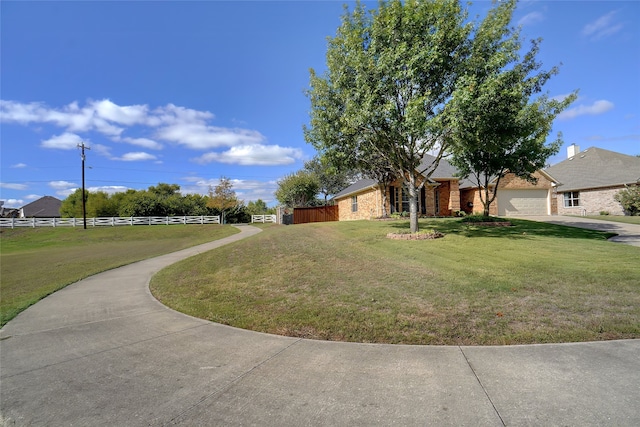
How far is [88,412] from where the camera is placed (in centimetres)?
276

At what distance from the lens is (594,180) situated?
2698cm

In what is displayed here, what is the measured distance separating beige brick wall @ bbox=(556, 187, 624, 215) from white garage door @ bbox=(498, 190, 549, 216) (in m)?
3.89

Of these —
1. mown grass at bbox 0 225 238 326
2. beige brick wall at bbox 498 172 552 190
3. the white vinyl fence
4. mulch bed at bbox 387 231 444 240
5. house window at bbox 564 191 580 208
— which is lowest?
mown grass at bbox 0 225 238 326

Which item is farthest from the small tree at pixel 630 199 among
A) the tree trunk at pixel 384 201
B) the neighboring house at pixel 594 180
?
the tree trunk at pixel 384 201

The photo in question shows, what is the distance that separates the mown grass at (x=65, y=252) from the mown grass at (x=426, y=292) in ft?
10.5

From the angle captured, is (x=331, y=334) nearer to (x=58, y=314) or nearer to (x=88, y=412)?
(x=88, y=412)

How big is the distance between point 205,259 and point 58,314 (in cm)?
565

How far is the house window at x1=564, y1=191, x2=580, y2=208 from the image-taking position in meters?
28.1

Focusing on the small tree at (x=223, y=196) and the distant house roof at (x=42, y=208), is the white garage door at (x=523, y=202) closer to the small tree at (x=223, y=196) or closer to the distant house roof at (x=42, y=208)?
the small tree at (x=223, y=196)

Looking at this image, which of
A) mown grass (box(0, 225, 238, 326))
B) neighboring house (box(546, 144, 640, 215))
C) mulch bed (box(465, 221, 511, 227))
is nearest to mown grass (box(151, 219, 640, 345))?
mown grass (box(0, 225, 238, 326))

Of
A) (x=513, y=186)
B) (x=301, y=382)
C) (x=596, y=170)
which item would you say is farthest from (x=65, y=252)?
(x=596, y=170)

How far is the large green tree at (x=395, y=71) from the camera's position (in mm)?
9938

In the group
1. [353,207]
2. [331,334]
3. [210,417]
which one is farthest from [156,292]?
[353,207]

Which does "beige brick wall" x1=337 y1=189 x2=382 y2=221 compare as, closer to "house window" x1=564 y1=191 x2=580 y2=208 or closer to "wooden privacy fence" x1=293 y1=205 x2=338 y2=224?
"wooden privacy fence" x1=293 y1=205 x2=338 y2=224
